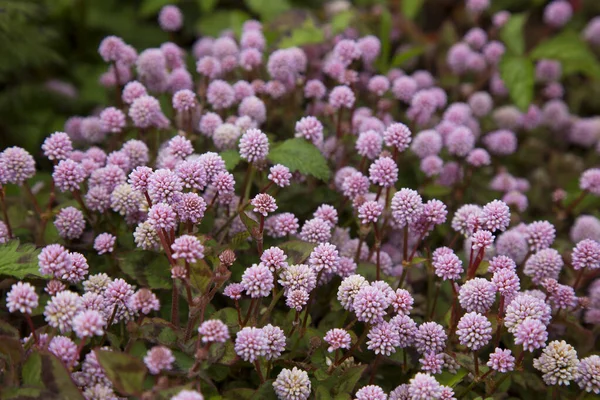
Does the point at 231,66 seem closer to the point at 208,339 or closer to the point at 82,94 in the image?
the point at 82,94

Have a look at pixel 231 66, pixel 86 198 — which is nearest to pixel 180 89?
pixel 231 66

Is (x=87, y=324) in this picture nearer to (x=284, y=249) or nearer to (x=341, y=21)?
(x=284, y=249)

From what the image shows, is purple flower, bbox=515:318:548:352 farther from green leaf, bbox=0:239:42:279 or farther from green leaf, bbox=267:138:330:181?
green leaf, bbox=0:239:42:279

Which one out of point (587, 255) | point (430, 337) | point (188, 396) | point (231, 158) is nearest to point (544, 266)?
point (587, 255)

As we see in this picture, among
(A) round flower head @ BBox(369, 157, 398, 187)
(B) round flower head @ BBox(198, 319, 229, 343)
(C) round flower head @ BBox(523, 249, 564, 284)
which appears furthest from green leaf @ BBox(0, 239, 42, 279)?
(C) round flower head @ BBox(523, 249, 564, 284)

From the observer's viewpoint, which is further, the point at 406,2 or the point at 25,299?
the point at 406,2
